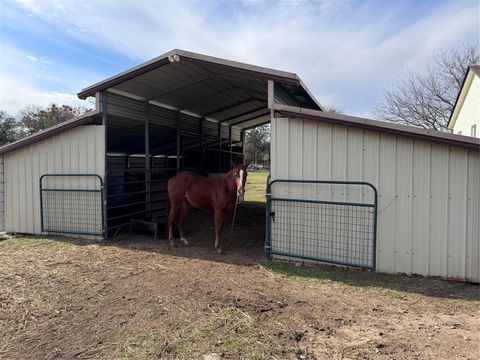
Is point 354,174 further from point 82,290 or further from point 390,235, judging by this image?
point 82,290

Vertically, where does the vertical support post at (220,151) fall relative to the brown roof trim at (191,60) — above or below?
below

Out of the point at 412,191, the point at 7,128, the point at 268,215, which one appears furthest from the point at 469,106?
the point at 7,128

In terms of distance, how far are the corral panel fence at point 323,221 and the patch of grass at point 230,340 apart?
2198 mm

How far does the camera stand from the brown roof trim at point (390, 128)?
4.14 metres

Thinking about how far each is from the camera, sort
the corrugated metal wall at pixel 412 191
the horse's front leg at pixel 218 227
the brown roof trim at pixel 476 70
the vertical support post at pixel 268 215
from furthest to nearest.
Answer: the brown roof trim at pixel 476 70, the horse's front leg at pixel 218 227, the vertical support post at pixel 268 215, the corrugated metal wall at pixel 412 191

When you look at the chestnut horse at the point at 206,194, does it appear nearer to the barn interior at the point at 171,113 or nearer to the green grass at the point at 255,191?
the barn interior at the point at 171,113

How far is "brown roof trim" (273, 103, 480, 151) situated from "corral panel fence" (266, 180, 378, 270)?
82cm

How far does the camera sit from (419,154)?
4496mm

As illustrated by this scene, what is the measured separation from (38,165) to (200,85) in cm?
396

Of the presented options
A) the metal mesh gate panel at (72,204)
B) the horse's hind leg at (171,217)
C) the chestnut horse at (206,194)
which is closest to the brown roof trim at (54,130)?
the metal mesh gate panel at (72,204)

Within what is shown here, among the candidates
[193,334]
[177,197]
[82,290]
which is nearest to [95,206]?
[177,197]

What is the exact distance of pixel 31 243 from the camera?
6484 mm

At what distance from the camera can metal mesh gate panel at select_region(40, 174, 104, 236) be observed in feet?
22.2

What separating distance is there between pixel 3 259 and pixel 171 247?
274 cm
